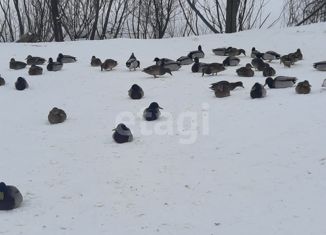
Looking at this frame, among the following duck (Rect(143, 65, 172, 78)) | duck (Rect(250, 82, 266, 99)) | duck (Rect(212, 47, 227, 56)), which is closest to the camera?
duck (Rect(250, 82, 266, 99))

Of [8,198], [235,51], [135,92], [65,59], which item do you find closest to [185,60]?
[235,51]

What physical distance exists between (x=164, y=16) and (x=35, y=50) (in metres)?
15.1

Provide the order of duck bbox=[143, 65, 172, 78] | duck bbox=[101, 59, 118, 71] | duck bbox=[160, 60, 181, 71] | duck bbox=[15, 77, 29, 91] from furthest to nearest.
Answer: duck bbox=[101, 59, 118, 71] → duck bbox=[160, 60, 181, 71] → duck bbox=[143, 65, 172, 78] → duck bbox=[15, 77, 29, 91]

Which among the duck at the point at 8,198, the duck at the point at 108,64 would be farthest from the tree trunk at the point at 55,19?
the duck at the point at 8,198

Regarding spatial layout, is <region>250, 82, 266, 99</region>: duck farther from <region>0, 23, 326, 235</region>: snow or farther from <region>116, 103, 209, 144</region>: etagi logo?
<region>116, 103, 209, 144</region>: etagi logo

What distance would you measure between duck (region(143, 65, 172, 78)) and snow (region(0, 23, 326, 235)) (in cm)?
12

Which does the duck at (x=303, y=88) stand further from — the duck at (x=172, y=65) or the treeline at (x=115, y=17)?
the treeline at (x=115, y=17)

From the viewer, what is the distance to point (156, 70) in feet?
31.0

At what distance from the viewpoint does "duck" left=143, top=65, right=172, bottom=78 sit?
9398 millimetres

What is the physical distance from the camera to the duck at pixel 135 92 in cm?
802

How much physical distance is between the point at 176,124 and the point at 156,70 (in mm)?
2916

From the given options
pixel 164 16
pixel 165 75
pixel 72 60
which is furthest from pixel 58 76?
pixel 164 16

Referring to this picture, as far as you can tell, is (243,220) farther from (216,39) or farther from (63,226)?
(216,39)

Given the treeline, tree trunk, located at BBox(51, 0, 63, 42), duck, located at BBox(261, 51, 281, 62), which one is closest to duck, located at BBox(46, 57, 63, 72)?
duck, located at BBox(261, 51, 281, 62)
